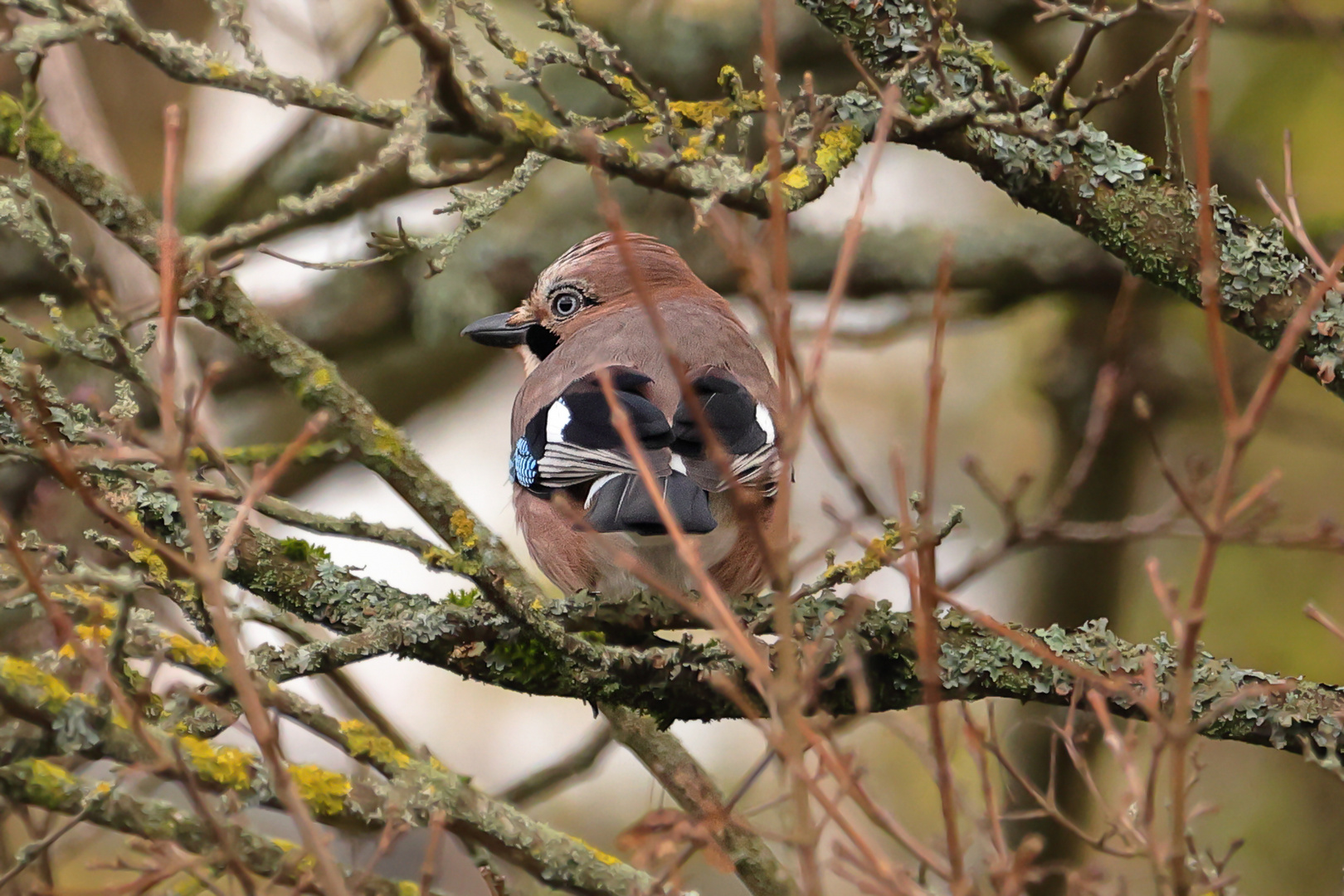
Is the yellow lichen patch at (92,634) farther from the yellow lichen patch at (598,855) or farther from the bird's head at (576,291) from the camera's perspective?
the bird's head at (576,291)

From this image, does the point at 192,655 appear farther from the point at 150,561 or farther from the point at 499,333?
the point at 499,333

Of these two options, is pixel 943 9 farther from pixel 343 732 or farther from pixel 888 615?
pixel 343 732

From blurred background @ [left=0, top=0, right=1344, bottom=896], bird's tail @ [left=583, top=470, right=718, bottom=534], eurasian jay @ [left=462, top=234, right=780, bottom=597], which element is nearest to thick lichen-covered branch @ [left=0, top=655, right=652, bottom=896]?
eurasian jay @ [left=462, top=234, right=780, bottom=597]

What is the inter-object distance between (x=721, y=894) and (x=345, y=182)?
21.3ft

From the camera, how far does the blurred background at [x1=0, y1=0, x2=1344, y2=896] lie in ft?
21.6

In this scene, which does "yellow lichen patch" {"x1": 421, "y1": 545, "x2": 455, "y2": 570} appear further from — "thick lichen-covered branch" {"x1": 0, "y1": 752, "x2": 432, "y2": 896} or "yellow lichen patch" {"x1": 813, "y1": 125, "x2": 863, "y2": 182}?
"yellow lichen patch" {"x1": 813, "y1": 125, "x2": 863, "y2": 182}

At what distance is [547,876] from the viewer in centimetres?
336

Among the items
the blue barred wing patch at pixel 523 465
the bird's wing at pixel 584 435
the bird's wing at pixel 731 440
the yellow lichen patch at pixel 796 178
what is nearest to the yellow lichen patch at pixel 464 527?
the bird's wing at pixel 584 435

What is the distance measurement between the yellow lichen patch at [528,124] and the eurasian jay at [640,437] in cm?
45

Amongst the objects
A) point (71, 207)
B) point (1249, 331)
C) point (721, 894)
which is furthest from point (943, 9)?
point (721, 894)

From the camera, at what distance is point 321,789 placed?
2828mm

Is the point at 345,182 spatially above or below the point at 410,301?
below

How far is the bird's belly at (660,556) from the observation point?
4.32 m

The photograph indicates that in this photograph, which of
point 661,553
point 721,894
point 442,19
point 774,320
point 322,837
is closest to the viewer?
point 774,320
